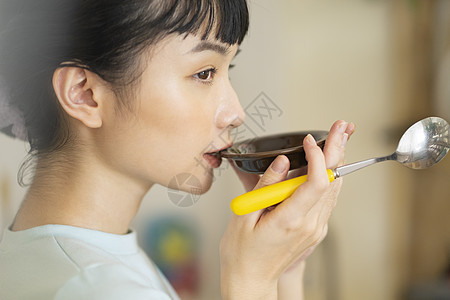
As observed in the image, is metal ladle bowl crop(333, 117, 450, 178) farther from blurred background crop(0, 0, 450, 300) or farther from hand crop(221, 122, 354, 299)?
blurred background crop(0, 0, 450, 300)

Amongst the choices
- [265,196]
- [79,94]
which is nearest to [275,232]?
[265,196]

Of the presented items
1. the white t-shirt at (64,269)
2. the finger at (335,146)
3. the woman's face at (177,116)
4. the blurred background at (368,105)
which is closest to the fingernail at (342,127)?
the finger at (335,146)

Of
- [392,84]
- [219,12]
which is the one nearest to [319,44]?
[392,84]

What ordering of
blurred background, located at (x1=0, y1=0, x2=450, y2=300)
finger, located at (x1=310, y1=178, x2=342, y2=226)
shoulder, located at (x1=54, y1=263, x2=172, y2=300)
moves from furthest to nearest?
1. blurred background, located at (x1=0, y1=0, x2=450, y2=300)
2. finger, located at (x1=310, y1=178, x2=342, y2=226)
3. shoulder, located at (x1=54, y1=263, x2=172, y2=300)

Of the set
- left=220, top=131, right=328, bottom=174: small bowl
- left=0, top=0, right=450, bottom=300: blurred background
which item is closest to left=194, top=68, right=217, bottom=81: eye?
left=220, top=131, right=328, bottom=174: small bowl

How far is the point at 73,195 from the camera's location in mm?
604

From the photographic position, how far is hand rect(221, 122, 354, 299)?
548 mm

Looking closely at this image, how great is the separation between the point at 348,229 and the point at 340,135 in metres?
1.04

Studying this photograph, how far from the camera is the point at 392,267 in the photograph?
152cm

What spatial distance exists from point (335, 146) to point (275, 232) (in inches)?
5.0

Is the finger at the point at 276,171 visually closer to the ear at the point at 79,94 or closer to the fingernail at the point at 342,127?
the fingernail at the point at 342,127

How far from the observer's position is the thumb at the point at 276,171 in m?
0.56

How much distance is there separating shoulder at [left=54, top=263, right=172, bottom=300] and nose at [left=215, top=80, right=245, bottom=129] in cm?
23

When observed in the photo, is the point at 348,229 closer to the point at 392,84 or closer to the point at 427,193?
the point at 427,193
